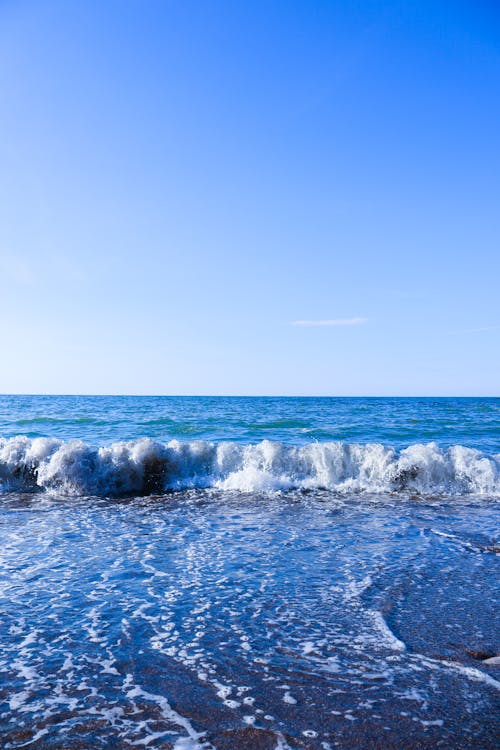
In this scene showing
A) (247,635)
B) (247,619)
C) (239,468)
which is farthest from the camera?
(239,468)

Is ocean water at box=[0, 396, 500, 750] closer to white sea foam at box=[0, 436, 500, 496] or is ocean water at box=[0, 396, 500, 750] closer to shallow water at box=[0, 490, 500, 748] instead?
shallow water at box=[0, 490, 500, 748]

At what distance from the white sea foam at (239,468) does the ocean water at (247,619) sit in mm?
398

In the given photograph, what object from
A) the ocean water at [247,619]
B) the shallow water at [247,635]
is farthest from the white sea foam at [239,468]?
the shallow water at [247,635]

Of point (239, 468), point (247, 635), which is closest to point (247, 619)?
point (247, 635)

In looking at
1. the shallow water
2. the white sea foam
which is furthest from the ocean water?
the white sea foam

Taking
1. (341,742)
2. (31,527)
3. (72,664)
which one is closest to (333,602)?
(341,742)

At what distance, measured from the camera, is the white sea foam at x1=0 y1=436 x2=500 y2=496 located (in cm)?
1187

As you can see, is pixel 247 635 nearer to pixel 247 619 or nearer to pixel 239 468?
pixel 247 619

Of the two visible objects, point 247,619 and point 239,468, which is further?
point 239,468

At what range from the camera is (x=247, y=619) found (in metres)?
4.66

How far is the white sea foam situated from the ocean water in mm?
398

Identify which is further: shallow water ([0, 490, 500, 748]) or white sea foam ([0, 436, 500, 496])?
white sea foam ([0, 436, 500, 496])

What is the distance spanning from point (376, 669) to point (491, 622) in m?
1.50

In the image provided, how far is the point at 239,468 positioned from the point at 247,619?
27.0ft
